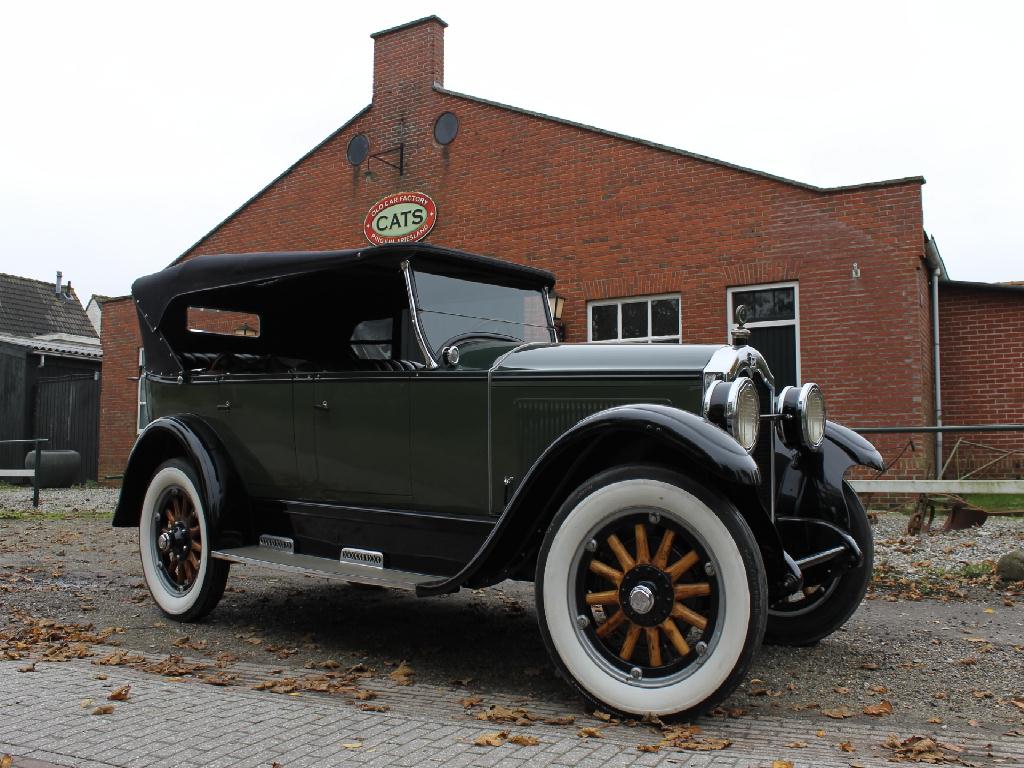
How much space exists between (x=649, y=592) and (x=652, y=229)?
9410mm

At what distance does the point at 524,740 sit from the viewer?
3.04 m

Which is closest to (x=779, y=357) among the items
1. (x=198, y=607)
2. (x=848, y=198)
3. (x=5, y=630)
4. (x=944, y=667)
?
(x=848, y=198)

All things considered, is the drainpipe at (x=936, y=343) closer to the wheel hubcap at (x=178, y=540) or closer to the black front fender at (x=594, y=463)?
the black front fender at (x=594, y=463)

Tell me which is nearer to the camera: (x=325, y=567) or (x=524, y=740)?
(x=524, y=740)

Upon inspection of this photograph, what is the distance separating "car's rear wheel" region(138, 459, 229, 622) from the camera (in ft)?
17.1

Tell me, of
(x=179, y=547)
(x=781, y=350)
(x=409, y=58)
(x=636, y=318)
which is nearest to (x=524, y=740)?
(x=179, y=547)

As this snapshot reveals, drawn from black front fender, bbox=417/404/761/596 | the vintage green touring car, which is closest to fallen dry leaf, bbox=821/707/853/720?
the vintage green touring car

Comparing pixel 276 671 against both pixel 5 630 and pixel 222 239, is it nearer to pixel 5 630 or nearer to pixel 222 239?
pixel 5 630

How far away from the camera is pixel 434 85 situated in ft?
47.3

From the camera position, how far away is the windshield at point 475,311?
15.5 feet

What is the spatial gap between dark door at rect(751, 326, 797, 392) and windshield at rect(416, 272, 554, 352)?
6.66 meters

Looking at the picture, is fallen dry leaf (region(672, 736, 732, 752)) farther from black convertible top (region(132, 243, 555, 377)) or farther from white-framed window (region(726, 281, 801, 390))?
white-framed window (region(726, 281, 801, 390))

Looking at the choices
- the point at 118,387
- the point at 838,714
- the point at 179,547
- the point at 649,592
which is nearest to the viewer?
the point at 649,592

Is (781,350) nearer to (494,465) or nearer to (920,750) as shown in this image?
(494,465)
